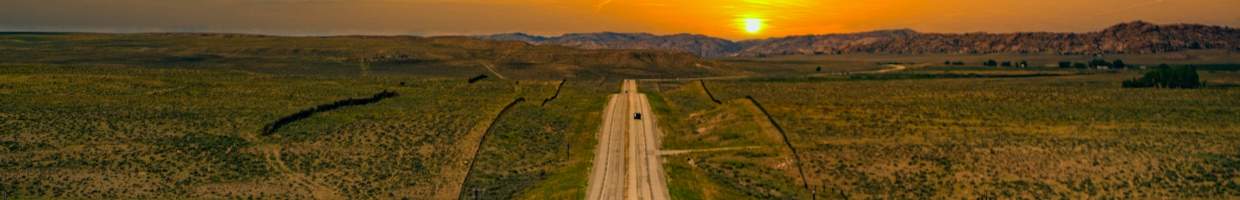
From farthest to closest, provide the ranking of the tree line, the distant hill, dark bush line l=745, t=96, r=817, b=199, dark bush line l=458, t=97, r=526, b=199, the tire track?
the distant hill, the tree line, dark bush line l=458, t=97, r=526, b=199, dark bush line l=745, t=96, r=817, b=199, the tire track

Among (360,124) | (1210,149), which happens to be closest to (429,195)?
(360,124)

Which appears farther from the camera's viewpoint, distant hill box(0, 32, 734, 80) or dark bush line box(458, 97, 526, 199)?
distant hill box(0, 32, 734, 80)

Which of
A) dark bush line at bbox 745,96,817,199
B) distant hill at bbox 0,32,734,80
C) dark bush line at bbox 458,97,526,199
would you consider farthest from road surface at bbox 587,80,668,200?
distant hill at bbox 0,32,734,80

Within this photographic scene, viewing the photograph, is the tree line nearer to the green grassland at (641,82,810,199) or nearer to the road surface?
the green grassland at (641,82,810,199)

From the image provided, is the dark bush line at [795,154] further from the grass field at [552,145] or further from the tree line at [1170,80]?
the tree line at [1170,80]

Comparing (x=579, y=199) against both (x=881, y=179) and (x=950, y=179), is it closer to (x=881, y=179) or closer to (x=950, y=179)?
(x=881, y=179)

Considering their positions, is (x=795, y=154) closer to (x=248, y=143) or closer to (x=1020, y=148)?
(x=1020, y=148)
